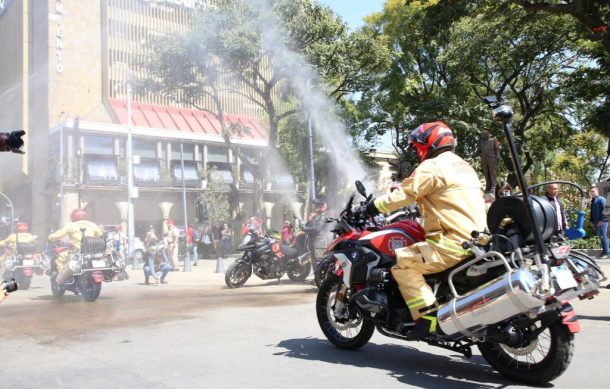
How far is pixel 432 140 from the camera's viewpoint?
458 centimetres

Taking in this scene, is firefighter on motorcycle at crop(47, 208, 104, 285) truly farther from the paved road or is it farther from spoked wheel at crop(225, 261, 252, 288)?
spoked wheel at crop(225, 261, 252, 288)

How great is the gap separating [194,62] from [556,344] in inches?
937

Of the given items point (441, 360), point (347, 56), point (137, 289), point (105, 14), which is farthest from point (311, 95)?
point (441, 360)


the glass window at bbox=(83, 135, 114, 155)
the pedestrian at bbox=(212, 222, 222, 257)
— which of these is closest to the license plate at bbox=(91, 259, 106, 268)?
the pedestrian at bbox=(212, 222, 222, 257)

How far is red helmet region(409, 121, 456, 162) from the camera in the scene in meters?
4.57

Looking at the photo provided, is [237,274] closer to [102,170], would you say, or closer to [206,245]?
[206,245]

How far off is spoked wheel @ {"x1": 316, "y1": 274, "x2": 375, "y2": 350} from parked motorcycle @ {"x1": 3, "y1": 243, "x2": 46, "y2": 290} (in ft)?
35.4

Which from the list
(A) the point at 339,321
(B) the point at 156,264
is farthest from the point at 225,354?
(B) the point at 156,264

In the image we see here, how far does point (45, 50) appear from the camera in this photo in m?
32.4

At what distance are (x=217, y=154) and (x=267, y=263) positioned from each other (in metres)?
41.0

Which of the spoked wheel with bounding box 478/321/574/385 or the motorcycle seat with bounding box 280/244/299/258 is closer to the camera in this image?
the spoked wheel with bounding box 478/321/574/385

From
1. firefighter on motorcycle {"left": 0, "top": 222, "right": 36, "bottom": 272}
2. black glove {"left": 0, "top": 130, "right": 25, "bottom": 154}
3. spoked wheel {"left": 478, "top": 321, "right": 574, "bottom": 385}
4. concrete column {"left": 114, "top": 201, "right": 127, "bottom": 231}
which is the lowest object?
spoked wheel {"left": 478, "top": 321, "right": 574, "bottom": 385}

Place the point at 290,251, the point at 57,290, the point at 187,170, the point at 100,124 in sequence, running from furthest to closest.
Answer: the point at 187,170
the point at 100,124
the point at 290,251
the point at 57,290

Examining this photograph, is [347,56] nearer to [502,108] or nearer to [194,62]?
[194,62]
